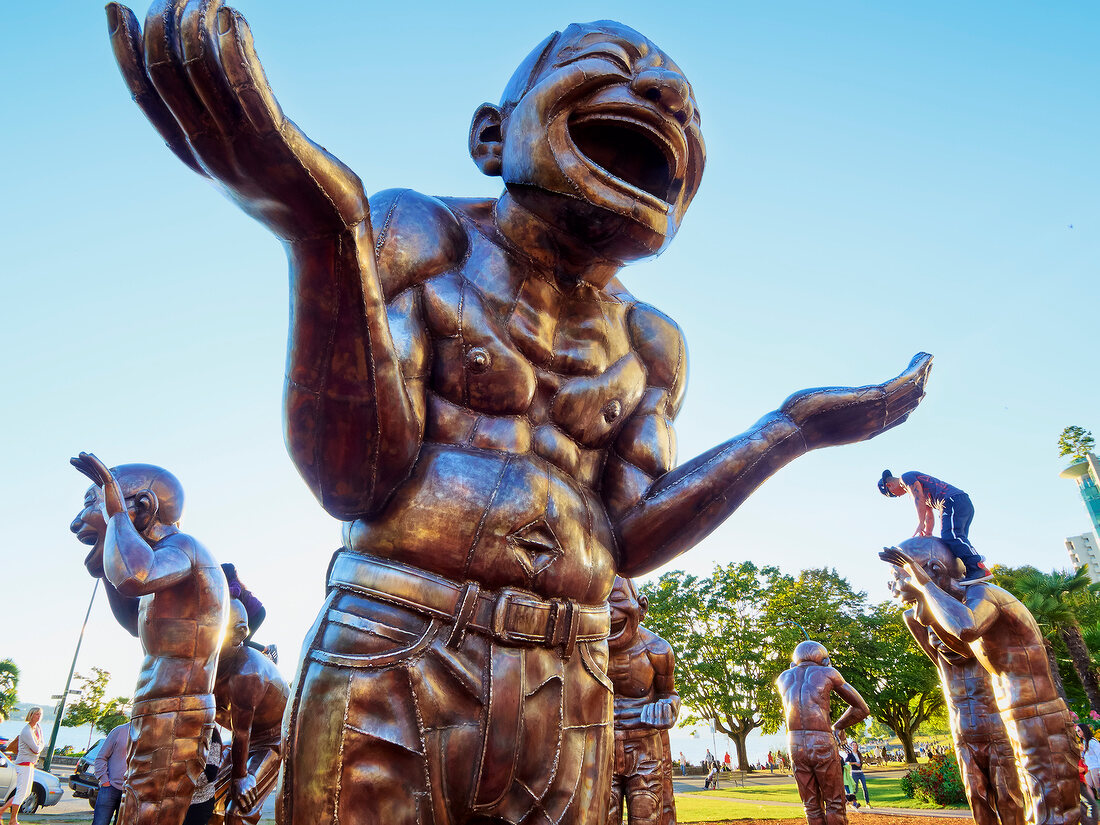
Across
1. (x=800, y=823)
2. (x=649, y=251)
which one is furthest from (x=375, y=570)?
(x=800, y=823)

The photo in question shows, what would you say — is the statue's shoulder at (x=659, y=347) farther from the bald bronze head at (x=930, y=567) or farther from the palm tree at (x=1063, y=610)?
the palm tree at (x=1063, y=610)

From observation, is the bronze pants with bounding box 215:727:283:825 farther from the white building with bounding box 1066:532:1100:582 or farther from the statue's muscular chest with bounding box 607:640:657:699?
the white building with bounding box 1066:532:1100:582

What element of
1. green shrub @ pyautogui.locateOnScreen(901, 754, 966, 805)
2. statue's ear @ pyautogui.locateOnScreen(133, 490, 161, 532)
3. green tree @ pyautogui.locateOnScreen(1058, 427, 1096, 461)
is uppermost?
green tree @ pyautogui.locateOnScreen(1058, 427, 1096, 461)

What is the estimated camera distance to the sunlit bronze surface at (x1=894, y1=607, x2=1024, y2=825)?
→ 22.5ft

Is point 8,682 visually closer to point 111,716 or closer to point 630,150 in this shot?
point 111,716

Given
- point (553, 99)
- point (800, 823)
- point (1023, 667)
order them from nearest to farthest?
point (553, 99) < point (1023, 667) < point (800, 823)

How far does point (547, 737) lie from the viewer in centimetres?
176

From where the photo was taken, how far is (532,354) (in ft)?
6.82

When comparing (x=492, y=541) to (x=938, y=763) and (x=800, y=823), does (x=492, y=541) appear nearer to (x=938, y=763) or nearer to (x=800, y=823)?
(x=800, y=823)

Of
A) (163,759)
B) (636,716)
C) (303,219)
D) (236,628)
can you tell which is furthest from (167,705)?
(636,716)

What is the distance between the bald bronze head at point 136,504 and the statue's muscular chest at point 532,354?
3.31m

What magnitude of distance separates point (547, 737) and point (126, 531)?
336cm

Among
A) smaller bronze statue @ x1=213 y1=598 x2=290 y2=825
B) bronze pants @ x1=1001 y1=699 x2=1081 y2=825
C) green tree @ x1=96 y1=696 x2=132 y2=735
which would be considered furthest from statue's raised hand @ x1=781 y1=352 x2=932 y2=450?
green tree @ x1=96 y1=696 x2=132 y2=735

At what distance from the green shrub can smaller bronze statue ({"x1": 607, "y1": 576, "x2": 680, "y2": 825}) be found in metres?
10.5
